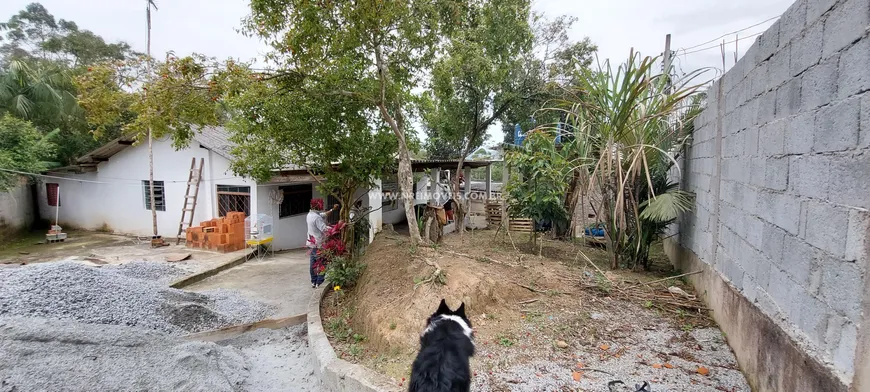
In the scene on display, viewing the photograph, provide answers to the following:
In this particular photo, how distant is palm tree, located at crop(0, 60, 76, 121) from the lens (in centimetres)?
1205

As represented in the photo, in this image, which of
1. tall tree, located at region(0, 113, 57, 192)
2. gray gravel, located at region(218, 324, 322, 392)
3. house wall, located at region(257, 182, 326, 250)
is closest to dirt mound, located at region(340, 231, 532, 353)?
gray gravel, located at region(218, 324, 322, 392)

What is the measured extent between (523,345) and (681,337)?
1494mm

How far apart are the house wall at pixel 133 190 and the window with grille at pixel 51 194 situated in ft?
0.45

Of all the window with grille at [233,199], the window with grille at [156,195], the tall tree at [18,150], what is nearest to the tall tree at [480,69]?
the window with grille at [233,199]

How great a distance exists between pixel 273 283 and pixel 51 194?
12.9 meters

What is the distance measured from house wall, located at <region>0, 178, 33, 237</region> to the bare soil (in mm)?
13557

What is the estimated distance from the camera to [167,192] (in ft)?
38.4

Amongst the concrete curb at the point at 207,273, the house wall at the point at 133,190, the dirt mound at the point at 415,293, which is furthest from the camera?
the house wall at the point at 133,190

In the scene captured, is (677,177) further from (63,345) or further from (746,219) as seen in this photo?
(63,345)

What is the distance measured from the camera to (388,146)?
260 inches

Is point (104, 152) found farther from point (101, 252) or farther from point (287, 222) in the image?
point (287, 222)

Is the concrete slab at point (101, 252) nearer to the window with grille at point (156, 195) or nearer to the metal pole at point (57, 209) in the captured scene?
the metal pole at point (57, 209)

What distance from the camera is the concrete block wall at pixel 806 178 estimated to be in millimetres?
1692

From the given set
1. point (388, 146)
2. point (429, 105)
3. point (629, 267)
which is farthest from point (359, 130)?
point (629, 267)
